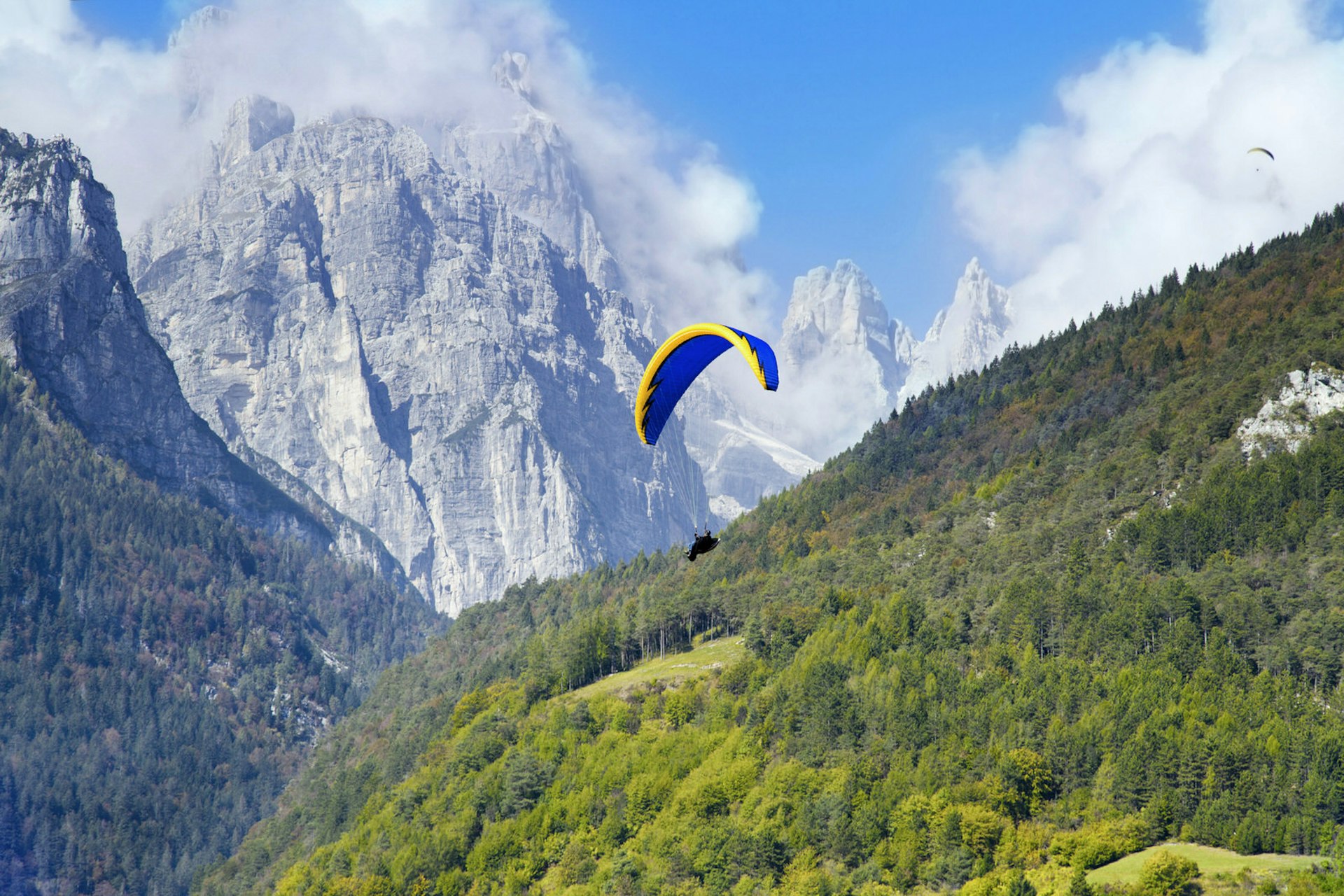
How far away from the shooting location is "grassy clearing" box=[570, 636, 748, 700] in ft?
478

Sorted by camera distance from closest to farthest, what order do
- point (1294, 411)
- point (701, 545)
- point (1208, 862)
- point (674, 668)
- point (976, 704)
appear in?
point (701, 545)
point (1208, 862)
point (976, 704)
point (1294, 411)
point (674, 668)

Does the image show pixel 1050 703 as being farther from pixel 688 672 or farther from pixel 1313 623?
pixel 688 672

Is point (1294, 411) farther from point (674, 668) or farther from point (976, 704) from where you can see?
point (674, 668)

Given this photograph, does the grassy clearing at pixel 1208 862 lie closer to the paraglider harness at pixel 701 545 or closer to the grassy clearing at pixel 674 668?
the paraglider harness at pixel 701 545

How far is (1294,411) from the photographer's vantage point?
14088 centimetres

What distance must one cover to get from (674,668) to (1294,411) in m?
71.1

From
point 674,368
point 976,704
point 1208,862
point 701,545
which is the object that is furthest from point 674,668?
point 701,545

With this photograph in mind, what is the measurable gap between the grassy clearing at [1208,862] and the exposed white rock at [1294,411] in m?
60.0

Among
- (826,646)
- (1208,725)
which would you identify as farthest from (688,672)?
(1208,725)

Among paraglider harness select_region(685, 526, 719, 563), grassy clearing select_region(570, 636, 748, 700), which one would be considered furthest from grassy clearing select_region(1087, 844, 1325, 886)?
grassy clearing select_region(570, 636, 748, 700)

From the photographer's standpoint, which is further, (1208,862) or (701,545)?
(1208,862)

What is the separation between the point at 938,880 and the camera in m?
96.4

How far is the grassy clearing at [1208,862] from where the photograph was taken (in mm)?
85312

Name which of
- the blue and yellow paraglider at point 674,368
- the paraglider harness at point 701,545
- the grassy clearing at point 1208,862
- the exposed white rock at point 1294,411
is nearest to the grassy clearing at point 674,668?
the exposed white rock at point 1294,411
